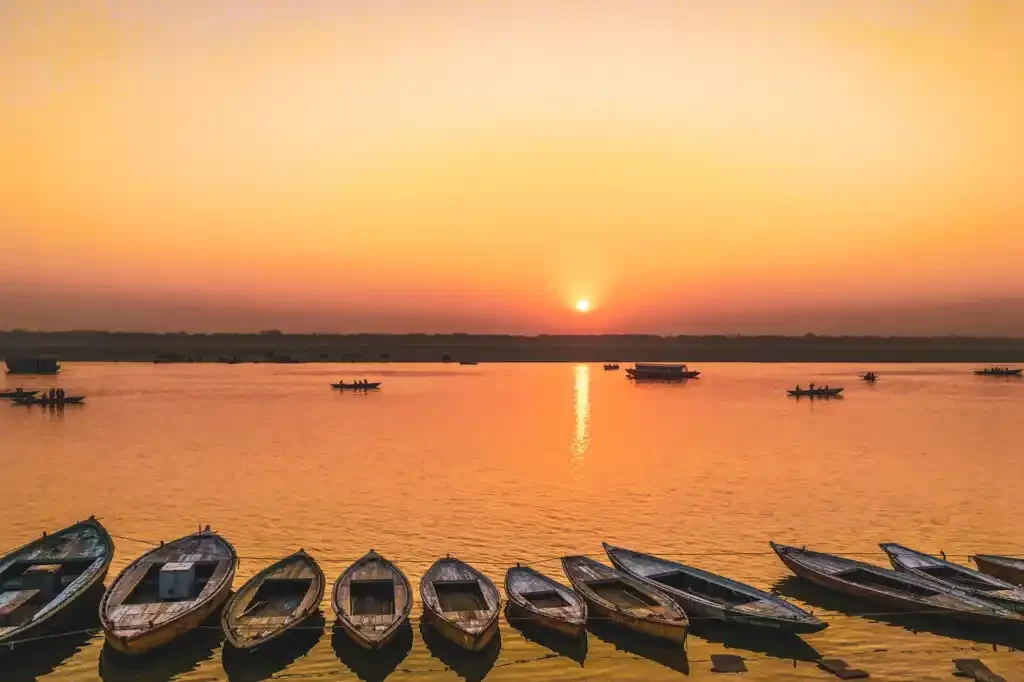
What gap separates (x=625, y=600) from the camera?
27078mm

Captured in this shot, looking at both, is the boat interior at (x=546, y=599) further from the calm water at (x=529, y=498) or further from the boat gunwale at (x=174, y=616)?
the boat gunwale at (x=174, y=616)

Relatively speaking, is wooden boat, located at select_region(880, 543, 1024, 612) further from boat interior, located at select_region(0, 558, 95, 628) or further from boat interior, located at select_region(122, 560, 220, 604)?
boat interior, located at select_region(0, 558, 95, 628)

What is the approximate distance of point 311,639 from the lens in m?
24.8

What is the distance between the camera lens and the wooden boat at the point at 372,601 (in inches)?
898

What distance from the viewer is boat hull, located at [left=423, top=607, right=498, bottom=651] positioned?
2269 cm

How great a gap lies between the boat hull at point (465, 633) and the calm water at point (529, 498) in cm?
70

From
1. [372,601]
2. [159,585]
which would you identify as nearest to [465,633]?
[372,601]

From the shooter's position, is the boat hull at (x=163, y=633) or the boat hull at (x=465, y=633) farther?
the boat hull at (x=465, y=633)

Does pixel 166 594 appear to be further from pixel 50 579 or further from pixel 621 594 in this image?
pixel 621 594

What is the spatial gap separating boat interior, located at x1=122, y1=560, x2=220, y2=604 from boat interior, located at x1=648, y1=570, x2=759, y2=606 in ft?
54.6

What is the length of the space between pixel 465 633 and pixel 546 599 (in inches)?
181

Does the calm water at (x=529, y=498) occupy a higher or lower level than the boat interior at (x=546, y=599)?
lower

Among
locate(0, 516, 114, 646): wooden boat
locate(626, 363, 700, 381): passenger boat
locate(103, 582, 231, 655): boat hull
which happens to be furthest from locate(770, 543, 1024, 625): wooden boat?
locate(626, 363, 700, 381): passenger boat

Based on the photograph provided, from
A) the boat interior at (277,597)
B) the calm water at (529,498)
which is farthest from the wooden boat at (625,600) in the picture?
the boat interior at (277,597)
